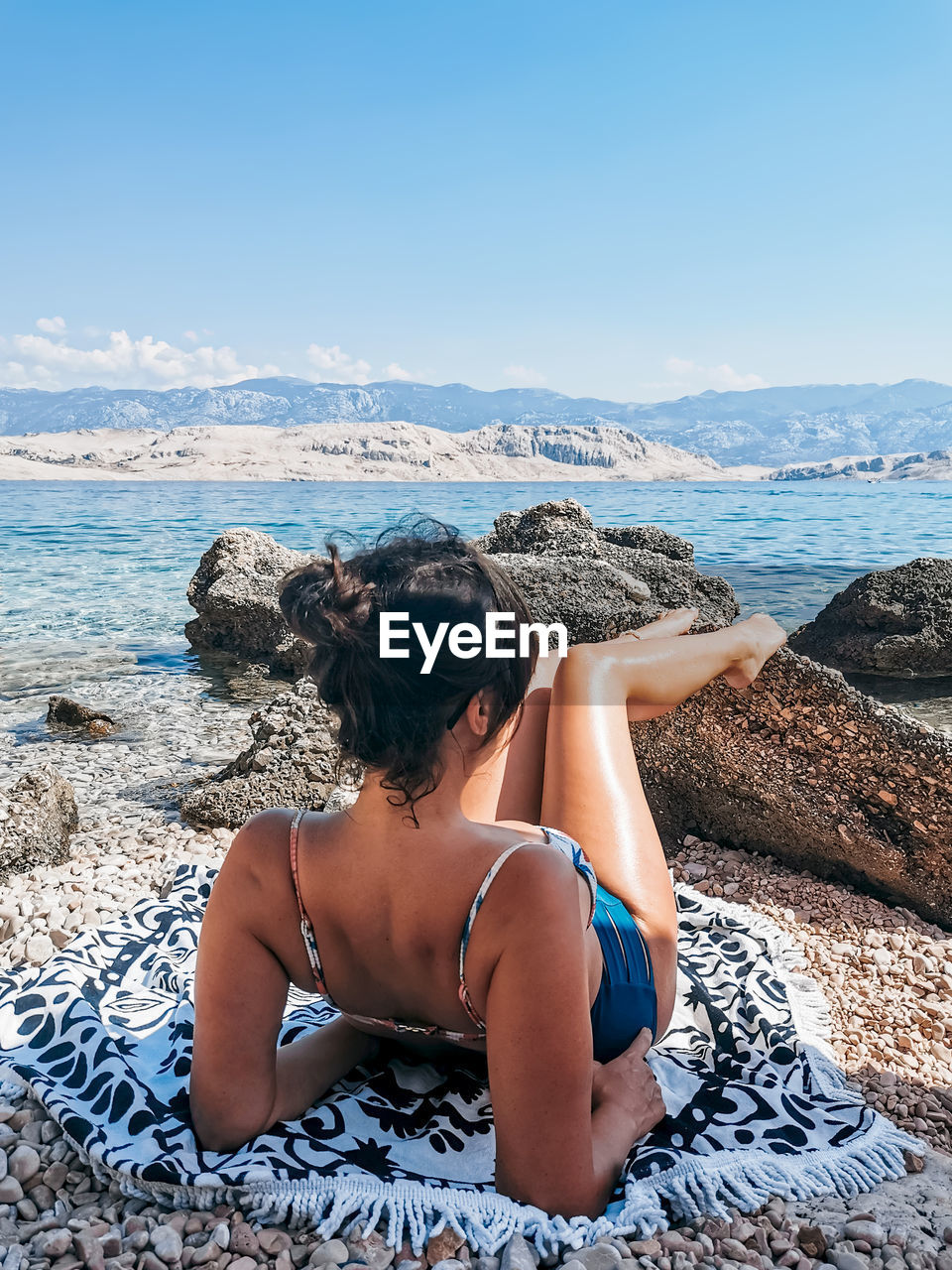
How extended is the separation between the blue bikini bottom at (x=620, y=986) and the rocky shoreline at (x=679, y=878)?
0.43 metres

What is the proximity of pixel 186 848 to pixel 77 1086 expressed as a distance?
2.42 metres

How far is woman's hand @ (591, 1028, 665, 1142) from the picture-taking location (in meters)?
1.84

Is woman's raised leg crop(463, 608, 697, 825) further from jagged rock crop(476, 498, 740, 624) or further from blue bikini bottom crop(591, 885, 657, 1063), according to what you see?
jagged rock crop(476, 498, 740, 624)

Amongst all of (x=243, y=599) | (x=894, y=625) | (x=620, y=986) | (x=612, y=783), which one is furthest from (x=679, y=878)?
(x=243, y=599)

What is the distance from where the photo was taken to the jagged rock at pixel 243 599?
1015 centimetres

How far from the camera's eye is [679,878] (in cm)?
372

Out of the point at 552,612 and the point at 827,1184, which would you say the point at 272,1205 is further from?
the point at 552,612

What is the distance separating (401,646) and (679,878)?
2646 mm

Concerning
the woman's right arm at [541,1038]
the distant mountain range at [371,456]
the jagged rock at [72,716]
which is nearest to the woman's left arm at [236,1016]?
the woman's right arm at [541,1038]

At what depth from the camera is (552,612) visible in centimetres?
496

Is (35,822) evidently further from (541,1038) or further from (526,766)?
(541,1038)

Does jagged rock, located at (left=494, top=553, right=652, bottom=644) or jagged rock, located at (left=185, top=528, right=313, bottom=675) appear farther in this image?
jagged rock, located at (left=185, top=528, right=313, bottom=675)

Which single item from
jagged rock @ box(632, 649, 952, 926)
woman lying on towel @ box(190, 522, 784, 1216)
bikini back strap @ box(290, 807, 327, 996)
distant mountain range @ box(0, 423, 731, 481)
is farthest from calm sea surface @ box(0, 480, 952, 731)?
distant mountain range @ box(0, 423, 731, 481)

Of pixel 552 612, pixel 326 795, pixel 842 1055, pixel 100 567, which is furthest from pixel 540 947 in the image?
pixel 100 567
